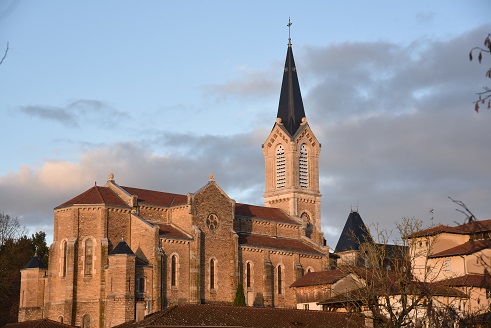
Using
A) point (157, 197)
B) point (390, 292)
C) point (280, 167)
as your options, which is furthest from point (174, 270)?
point (390, 292)

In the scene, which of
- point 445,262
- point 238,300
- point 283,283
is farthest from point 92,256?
point 445,262

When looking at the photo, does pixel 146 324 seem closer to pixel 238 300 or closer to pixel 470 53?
pixel 238 300

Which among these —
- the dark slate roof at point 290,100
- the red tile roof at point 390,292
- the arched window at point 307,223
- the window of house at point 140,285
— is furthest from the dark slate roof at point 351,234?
the red tile roof at point 390,292

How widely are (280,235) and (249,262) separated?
28.2ft

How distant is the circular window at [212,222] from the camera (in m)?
71.6

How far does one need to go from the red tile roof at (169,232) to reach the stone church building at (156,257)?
15cm

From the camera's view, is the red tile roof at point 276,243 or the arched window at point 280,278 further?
the red tile roof at point 276,243

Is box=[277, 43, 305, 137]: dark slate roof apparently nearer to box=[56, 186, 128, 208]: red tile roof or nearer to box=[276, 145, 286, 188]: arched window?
box=[276, 145, 286, 188]: arched window

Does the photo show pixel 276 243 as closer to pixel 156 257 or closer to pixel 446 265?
pixel 156 257

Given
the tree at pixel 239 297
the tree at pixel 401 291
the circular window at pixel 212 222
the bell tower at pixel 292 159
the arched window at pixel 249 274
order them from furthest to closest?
1. the bell tower at pixel 292 159
2. the arched window at pixel 249 274
3. the circular window at pixel 212 222
4. the tree at pixel 239 297
5. the tree at pixel 401 291

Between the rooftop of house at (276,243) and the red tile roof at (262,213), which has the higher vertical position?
the red tile roof at (262,213)

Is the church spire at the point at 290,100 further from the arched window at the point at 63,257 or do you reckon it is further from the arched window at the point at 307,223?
the arched window at the point at 63,257

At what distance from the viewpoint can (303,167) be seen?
94250 mm

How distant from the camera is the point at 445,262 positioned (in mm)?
59875
